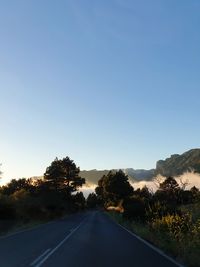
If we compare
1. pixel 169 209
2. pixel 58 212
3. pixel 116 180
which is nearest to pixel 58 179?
pixel 116 180

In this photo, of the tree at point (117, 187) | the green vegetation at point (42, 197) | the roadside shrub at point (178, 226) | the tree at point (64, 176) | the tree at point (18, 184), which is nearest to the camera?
the roadside shrub at point (178, 226)

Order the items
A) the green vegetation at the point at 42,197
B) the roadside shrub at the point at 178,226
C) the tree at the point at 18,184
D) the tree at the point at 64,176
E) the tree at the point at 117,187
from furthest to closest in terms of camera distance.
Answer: the tree at the point at 18,184 → the tree at the point at 117,187 → the tree at the point at 64,176 → the green vegetation at the point at 42,197 → the roadside shrub at the point at 178,226

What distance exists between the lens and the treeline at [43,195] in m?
53.5

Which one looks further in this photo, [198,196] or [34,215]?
[34,215]

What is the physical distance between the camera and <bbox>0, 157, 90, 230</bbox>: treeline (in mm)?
53531

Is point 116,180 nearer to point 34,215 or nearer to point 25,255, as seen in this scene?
point 34,215

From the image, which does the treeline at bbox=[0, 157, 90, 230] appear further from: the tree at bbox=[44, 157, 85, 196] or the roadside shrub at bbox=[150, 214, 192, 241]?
the roadside shrub at bbox=[150, 214, 192, 241]

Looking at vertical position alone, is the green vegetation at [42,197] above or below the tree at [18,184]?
below

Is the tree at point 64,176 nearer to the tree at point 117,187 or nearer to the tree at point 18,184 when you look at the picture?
the tree at point 117,187

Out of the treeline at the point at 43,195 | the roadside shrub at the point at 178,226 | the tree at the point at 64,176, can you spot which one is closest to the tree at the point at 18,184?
the treeline at the point at 43,195

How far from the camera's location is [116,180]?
127 meters

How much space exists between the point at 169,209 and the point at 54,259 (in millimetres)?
13738

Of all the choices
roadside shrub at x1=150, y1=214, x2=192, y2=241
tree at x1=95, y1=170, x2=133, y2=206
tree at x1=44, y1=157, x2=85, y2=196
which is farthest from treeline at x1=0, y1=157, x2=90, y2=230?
roadside shrub at x1=150, y1=214, x2=192, y2=241

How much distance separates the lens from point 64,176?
122m
